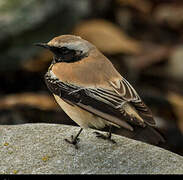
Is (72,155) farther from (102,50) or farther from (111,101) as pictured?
(102,50)

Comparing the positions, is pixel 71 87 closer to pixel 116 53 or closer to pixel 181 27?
pixel 116 53

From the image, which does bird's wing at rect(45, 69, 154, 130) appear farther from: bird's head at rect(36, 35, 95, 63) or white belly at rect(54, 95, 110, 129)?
bird's head at rect(36, 35, 95, 63)

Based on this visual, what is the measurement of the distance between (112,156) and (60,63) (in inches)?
47.6

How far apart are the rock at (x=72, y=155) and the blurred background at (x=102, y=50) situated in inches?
83.2

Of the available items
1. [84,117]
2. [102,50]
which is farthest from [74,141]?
[102,50]

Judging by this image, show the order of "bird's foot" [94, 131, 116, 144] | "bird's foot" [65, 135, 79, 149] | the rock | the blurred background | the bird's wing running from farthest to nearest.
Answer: the blurred background < "bird's foot" [94, 131, 116, 144] < "bird's foot" [65, 135, 79, 149] < the rock < the bird's wing

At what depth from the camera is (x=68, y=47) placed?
6.77m

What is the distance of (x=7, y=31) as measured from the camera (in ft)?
36.1

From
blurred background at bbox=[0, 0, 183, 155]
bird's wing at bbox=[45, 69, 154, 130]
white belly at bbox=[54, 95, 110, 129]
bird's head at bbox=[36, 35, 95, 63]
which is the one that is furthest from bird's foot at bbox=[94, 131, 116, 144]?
blurred background at bbox=[0, 0, 183, 155]

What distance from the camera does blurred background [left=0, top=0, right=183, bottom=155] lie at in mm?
11000

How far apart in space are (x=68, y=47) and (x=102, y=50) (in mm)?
6473

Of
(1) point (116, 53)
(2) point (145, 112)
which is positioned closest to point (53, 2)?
(1) point (116, 53)

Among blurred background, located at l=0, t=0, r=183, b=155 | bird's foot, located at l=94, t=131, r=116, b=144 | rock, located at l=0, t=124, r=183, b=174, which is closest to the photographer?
rock, located at l=0, t=124, r=183, b=174

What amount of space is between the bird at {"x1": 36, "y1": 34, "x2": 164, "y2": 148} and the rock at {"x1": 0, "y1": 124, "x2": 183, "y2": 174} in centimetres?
27
